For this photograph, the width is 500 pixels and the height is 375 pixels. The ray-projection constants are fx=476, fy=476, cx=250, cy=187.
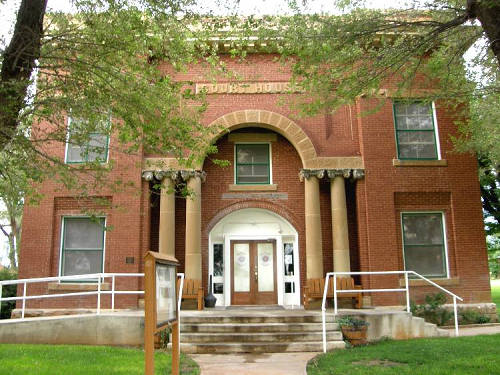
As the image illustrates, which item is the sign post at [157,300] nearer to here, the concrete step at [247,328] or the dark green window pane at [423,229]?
the concrete step at [247,328]

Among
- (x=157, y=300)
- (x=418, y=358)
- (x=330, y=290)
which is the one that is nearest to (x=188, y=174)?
(x=330, y=290)

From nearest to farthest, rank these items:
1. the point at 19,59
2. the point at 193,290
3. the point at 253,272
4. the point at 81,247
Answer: the point at 19,59, the point at 193,290, the point at 81,247, the point at 253,272

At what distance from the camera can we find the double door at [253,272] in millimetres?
15570

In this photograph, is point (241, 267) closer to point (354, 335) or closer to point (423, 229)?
point (354, 335)

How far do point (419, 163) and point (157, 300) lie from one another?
11.5 meters

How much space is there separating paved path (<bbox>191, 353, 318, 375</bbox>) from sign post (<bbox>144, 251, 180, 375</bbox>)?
191 centimetres

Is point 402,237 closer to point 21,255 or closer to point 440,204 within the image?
point 440,204

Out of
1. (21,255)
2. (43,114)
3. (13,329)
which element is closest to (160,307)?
(43,114)

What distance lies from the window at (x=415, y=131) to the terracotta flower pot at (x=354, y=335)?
662 cm

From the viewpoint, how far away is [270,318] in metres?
11.5

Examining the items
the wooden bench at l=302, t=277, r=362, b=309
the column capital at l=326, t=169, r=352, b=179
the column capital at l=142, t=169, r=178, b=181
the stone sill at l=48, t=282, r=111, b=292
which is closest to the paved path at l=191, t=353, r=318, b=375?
the wooden bench at l=302, t=277, r=362, b=309

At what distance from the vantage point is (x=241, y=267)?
15836mm

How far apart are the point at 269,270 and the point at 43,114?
31.3 feet

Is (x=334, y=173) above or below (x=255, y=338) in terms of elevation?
above
